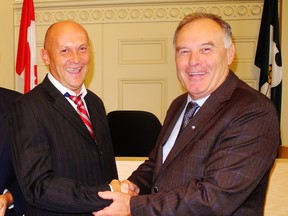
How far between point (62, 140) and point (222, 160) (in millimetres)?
841

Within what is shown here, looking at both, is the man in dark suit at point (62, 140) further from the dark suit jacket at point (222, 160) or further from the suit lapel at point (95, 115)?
the dark suit jacket at point (222, 160)

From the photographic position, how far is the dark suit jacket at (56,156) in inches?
65.3

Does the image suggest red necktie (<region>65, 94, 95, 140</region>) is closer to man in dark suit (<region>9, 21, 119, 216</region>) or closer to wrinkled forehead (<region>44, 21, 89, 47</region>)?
man in dark suit (<region>9, 21, 119, 216</region>)

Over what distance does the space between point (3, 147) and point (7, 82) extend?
365 cm

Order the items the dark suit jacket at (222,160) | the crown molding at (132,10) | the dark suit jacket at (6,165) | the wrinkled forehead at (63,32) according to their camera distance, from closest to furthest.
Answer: the dark suit jacket at (222,160)
the dark suit jacket at (6,165)
the wrinkled forehead at (63,32)
the crown molding at (132,10)

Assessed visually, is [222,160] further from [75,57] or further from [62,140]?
[75,57]

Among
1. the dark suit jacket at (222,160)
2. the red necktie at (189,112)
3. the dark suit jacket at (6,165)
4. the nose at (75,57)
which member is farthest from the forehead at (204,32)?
the dark suit jacket at (6,165)

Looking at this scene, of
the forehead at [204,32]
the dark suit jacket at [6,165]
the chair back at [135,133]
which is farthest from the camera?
the chair back at [135,133]

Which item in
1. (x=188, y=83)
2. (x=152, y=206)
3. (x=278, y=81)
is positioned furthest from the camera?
(x=278, y=81)

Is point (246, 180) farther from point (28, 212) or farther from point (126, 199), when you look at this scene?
point (28, 212)

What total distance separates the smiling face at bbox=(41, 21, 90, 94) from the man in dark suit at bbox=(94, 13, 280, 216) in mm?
612

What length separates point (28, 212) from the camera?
6.23 ft

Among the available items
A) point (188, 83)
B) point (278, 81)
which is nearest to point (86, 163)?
point (188, 83)

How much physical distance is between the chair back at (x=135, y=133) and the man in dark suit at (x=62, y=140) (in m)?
1.37
